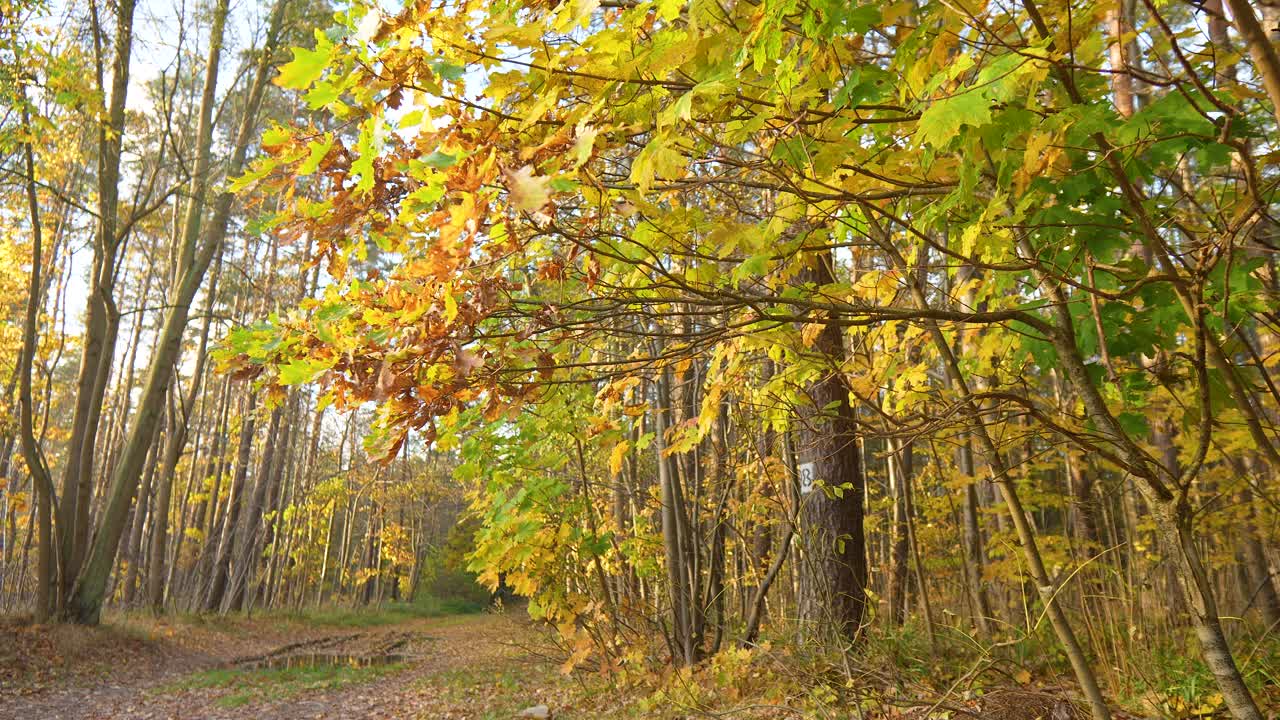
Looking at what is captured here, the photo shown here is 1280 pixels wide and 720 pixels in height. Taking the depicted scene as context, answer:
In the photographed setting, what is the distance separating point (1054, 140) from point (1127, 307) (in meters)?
0.48

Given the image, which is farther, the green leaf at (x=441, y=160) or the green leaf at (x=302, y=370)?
the green leaf at (x=302, y=370)

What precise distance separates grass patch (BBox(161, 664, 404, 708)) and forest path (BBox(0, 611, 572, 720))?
0.01 m

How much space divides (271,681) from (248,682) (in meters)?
0.28

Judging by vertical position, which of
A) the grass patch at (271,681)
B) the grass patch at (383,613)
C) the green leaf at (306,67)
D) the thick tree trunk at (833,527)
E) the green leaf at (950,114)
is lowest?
the grass patch at (383,613)

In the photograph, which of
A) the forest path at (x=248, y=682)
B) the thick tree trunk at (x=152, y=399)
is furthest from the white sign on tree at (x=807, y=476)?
the thick tree trunk at (x=152, y=399)

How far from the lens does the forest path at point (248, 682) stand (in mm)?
6297

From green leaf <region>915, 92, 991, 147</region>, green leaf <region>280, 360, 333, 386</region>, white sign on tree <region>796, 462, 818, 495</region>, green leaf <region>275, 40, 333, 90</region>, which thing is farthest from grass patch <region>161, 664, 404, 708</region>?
green leaf <region>915, 92, 991, 147</region>

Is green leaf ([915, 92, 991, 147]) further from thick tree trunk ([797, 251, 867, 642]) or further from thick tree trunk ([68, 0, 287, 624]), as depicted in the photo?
thick tree trunk ([68, 0, 287, 624])

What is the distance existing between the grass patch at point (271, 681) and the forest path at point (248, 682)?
1 centimetres

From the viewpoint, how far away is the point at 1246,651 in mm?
3625

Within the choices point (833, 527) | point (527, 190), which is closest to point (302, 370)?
point (527, 190)

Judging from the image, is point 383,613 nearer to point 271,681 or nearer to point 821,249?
point 271,681

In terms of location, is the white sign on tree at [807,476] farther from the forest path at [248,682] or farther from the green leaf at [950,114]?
the green leaf at [950,114]

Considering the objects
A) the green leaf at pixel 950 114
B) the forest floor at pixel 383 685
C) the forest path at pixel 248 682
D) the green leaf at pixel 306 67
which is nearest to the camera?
the green leaf at pixel 950 114
